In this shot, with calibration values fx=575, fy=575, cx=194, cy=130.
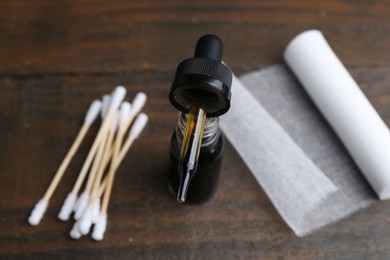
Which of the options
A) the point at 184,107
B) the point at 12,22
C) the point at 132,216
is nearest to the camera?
the point at 184,107

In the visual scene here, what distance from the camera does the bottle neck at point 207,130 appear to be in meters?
0.56

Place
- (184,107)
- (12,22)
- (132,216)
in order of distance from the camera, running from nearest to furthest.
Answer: (184,107) → (132,216) → (12,22)

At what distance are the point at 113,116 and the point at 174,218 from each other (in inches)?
5.7

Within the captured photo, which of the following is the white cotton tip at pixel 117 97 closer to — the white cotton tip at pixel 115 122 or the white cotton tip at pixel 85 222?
the white cotton tip at pixel 115 122

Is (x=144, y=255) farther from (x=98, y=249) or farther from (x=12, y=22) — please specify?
(x=12, y=22)

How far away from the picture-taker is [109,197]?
66 cm

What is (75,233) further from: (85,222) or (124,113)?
(124,113)

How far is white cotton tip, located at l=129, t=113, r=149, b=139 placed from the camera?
691 mm

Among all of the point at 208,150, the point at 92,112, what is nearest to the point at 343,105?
the point at 208,150

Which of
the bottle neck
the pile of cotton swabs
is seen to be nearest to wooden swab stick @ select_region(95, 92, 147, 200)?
the pile of cotton swabs

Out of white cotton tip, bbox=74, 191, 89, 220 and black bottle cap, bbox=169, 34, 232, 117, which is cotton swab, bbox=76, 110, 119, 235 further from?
black bottle cap, bbox=169, 34, 232, 117

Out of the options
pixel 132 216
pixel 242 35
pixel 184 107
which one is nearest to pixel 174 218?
pixel 132 216

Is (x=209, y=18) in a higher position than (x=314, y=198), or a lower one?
higher

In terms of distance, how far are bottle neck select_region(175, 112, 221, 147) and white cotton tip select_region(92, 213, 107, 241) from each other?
0.13 metres
